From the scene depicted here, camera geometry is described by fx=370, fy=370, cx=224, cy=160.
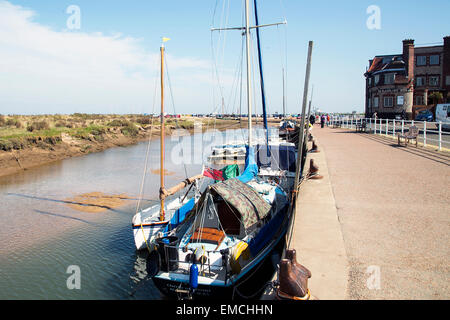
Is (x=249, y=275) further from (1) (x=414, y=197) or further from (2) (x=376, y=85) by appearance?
(2) (x=376, y=85)

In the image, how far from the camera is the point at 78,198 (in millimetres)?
18938

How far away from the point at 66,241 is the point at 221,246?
703cm

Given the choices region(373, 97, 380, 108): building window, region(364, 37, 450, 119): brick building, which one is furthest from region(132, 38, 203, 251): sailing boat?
region(373, 97, 380, 108): building window

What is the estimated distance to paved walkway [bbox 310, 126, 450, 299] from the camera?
5711mm

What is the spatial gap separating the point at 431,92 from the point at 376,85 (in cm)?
840

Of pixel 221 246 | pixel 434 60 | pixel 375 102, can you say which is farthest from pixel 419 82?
pixel 221 246

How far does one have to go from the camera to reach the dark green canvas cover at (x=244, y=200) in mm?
8625

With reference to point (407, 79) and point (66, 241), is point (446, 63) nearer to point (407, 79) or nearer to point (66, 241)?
point (407, 79)

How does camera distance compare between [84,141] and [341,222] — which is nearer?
[341,222]

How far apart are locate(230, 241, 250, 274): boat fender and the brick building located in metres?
44.7

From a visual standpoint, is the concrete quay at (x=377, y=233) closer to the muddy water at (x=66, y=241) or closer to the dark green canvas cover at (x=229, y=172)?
the dark green canvas cover at (x=229, y=172)
